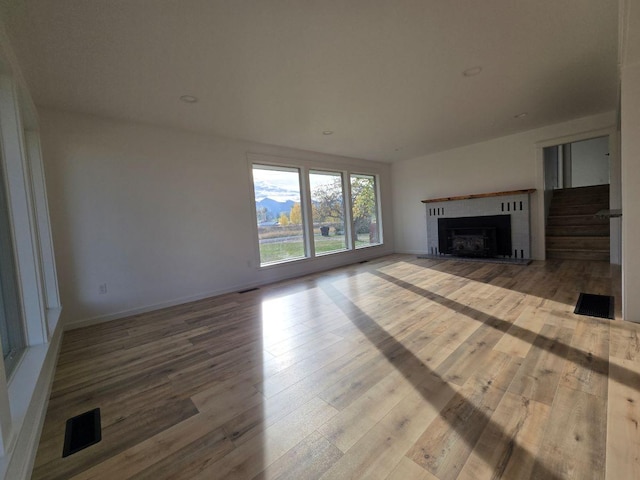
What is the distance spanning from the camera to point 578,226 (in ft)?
18.7

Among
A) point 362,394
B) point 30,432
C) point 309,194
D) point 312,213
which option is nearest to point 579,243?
point 312,213

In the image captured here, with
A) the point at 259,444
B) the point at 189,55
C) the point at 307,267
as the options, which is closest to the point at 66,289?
the point at 189,55

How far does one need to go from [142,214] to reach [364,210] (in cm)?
481

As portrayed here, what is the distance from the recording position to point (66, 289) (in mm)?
3178

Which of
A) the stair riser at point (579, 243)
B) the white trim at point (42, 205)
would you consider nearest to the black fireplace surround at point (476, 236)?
the stair riser at point (579, 243)

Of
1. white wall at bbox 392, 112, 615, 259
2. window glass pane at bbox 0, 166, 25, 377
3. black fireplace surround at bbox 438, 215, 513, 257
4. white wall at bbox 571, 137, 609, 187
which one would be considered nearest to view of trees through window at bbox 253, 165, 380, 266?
white wall at bbox 392, 112, 615, 259

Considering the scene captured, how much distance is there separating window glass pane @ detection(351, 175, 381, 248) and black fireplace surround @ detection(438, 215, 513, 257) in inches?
62.0

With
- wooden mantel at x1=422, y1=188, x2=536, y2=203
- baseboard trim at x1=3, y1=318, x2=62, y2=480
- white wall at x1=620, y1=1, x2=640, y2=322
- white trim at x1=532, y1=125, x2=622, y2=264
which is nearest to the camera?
baseboard trim at x1=3, y1=318, x2=62, y2=480

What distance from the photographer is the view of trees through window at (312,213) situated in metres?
5.07

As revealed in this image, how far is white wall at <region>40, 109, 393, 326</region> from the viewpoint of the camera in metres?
3.21

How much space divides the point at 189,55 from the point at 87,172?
2.08m

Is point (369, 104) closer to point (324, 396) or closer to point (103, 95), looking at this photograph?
point (103, 95)

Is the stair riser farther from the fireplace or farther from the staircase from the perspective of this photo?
the fireplace

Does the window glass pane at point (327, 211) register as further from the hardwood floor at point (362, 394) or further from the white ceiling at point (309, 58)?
the hardwood floor at point (362, 394)
